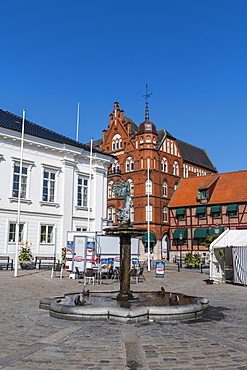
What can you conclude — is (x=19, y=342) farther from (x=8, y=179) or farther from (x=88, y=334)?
(x=8, y=179)

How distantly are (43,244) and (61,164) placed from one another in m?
7.69

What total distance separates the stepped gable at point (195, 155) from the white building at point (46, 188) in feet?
103

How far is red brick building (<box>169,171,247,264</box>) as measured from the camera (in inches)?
1929

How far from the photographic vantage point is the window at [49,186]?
1288 inches

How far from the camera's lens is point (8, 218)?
2955cm

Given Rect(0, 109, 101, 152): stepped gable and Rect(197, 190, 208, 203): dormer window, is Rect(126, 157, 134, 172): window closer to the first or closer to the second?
Rect(197, 190, 208, 203): dormer window

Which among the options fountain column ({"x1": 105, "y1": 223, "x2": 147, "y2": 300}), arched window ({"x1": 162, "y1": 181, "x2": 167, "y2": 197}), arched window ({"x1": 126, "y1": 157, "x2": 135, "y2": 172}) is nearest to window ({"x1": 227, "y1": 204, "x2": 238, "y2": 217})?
arched window ({"x1": 162, "y1": 181, "x2": 167, "y2": 197})

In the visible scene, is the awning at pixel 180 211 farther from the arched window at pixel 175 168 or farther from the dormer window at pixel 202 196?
the arched window at pixel 175 168

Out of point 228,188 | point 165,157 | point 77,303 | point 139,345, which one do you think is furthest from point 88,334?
point 165,157

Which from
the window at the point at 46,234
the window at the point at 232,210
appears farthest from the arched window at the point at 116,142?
the window at the point at 46,234

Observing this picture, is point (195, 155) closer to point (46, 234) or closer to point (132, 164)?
point (132, 164)

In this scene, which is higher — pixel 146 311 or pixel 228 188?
pixel 228 188

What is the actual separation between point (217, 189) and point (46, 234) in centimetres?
2969

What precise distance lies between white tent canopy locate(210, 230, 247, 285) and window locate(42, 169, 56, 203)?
647 inches
